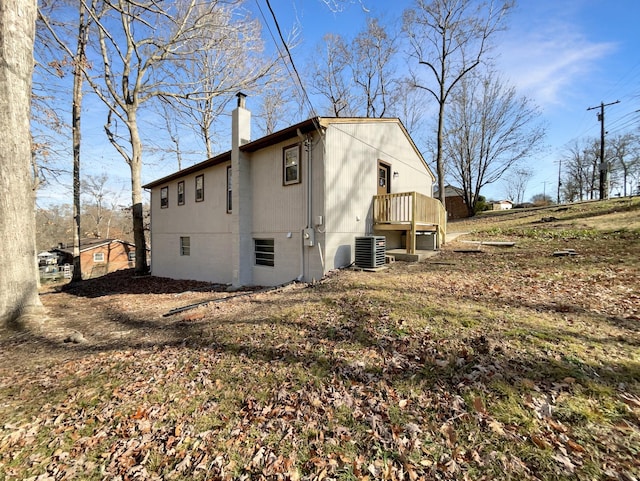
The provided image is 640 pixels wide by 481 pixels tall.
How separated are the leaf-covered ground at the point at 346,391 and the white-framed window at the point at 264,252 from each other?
4.25 meters

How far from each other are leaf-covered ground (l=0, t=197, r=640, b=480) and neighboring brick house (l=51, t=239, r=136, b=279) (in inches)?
1242

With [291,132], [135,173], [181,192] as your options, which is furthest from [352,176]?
[135,173]

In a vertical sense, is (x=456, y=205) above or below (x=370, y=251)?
above

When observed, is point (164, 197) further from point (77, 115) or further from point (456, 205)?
point (456, 205)

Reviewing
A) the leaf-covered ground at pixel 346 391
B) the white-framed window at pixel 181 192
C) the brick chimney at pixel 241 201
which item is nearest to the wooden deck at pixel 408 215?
the leaf-covered ground at pixel 346 391

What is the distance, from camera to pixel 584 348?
10.8ft

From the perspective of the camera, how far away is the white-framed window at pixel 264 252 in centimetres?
971

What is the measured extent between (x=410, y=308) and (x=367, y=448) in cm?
277

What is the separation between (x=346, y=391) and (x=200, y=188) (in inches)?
471

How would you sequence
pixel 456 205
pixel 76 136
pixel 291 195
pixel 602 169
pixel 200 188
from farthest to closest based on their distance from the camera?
pixel 456 205 → pixel 602 169 → pixel 76 136 → pixel 200 188 → pixel 291 195

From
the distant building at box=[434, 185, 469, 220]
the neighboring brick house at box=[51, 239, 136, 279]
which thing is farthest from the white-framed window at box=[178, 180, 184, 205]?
the distant building at box=[434, 185, 469, 220]

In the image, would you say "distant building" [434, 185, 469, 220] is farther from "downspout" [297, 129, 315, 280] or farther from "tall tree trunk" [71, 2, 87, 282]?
"tall tree trunk" [71, 2, 87, 282]

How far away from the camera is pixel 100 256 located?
31562 millimetres

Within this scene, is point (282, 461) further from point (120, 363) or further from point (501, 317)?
A: point (501, 317)
